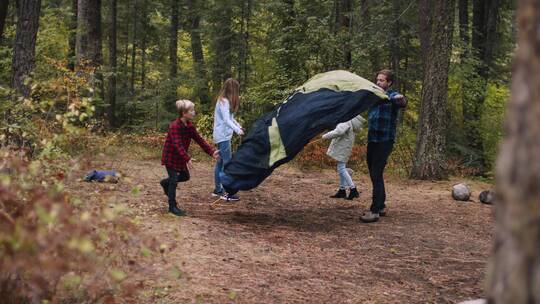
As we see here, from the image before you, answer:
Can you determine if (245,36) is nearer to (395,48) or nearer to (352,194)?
(395,48)

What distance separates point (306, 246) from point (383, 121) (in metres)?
2.25

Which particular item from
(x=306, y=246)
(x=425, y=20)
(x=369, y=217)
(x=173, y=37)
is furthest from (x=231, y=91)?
(x=173, y=37)

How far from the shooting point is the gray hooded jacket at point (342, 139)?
923 cm

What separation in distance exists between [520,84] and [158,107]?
18.5 m

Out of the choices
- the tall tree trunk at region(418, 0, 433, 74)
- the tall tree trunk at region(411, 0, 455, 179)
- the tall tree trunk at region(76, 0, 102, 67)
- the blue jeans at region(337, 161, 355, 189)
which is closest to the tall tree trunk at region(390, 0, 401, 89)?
the tall tree trunk at region(418, 0, 433, 74)

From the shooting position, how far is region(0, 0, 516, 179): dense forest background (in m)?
Result: 11.4

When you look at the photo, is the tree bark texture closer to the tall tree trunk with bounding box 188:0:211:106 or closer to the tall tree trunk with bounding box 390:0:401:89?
the tall tree trunk with bounding box 188:0:211:106

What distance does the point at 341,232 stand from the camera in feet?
24.1

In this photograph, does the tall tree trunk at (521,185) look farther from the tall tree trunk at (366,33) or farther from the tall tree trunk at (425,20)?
the tall tree trunk at (366,33)

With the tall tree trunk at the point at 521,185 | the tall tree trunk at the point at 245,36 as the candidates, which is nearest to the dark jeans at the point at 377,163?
the tall tree trunk at the point at 521,185

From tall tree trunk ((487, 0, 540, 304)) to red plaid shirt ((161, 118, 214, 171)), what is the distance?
582 cm

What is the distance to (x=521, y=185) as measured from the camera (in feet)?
5.70

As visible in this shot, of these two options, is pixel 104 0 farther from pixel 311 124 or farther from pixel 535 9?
pixel 535 9

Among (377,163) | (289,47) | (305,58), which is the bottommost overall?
(377,163)
